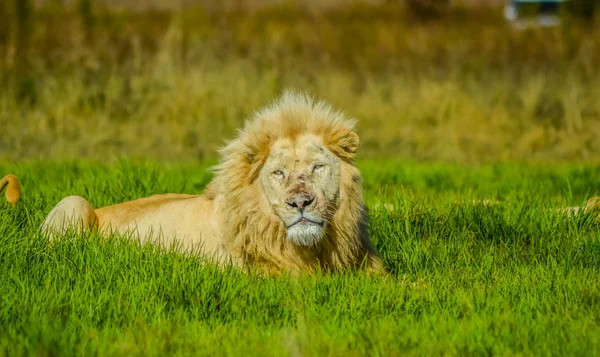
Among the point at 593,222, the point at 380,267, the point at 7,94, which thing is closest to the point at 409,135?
the point at 7,94

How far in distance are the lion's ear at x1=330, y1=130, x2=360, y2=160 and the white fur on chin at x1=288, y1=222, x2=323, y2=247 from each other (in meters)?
0.50

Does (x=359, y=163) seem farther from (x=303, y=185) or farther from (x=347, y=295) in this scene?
(x=347, y=295)

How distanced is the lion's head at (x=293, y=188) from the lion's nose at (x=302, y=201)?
0.03 meters

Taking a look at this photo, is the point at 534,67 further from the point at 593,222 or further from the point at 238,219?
the point at 238,219

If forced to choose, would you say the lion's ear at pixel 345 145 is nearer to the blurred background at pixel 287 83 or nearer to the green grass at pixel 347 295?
the green grass at pixel 347 295

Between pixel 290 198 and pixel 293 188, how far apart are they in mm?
55

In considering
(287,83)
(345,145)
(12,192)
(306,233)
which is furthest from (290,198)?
(287,83)

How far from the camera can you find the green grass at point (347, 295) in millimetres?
4410

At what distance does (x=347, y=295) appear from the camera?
5234mm

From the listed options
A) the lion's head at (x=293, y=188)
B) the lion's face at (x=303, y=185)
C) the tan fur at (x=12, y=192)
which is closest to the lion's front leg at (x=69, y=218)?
the tan fur at (x=12, y=192)

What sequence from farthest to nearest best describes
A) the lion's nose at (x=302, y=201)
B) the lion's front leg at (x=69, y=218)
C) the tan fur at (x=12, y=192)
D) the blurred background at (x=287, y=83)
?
the blurred background at (x=287, y=83) < the tan fur at (x=12, y=192) < the lion's front leg at (x=69, y=218) < the lion's nose at (x=302, y=201)

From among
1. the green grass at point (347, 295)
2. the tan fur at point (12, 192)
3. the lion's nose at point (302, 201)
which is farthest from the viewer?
the tan fur at point (12, 192)

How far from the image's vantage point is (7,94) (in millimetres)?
14047

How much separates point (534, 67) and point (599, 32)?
77.3 inches
